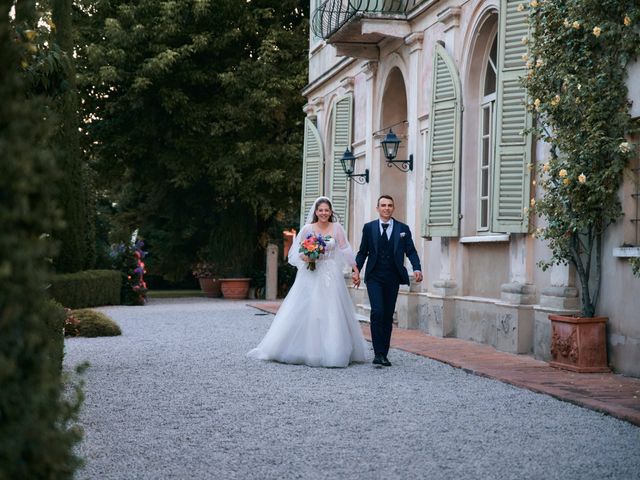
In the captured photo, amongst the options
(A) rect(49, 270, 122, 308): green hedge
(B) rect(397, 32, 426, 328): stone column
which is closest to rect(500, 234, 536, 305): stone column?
(B) rect(397, 32, 426, 328): stone column

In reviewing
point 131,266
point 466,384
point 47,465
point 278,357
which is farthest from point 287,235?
point 47,465

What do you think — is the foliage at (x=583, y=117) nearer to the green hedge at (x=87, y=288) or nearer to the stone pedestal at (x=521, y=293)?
the stone pedestal at (x=521, y=293)

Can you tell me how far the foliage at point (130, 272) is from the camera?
24797 mm

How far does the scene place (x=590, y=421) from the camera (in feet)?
22.8

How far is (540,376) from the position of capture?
9414 mm

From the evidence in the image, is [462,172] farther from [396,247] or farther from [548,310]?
[548,310]

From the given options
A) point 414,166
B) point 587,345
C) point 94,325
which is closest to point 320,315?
point 587,345

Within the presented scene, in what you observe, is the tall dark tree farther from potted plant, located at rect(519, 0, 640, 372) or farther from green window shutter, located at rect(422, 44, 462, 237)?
potted plant, located at rect(519, 0, 640, 372)

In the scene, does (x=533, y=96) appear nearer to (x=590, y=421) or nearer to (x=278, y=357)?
(x=278, y=357)

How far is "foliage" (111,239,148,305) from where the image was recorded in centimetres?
2480

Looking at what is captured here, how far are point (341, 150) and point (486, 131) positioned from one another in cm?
695

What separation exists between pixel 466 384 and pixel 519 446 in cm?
299

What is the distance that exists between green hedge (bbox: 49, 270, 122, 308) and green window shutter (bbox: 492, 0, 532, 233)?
12.2 meters

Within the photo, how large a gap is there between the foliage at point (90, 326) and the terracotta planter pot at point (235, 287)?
13559 millimetres
